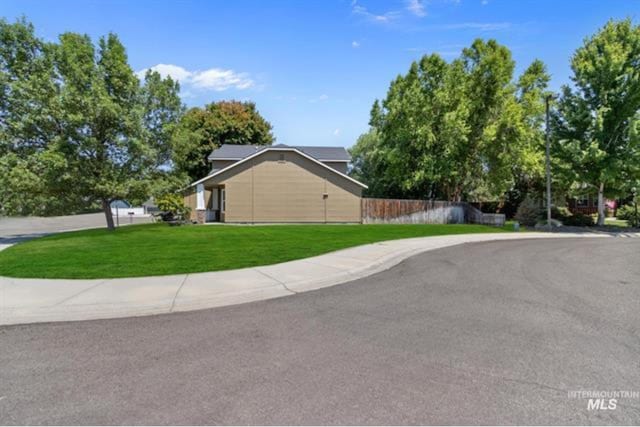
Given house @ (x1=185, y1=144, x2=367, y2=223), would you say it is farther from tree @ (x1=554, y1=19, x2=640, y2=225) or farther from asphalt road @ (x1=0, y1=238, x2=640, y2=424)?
asphalt road @ (x1=0, y1=238, x2=640, y2=424)

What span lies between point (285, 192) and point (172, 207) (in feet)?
23.6

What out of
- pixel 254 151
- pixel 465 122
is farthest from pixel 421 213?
pixel 254 151

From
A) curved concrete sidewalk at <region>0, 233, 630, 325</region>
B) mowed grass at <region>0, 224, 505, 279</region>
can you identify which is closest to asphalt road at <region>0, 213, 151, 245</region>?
mowed grass at <region>0, 224, 505, 279</region>

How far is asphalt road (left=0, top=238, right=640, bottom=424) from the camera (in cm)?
270

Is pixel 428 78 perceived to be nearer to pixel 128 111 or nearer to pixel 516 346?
pixel 128 111

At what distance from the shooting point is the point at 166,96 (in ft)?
56.6

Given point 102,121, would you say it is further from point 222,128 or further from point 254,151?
point 222,128

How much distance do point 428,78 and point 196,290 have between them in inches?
1104

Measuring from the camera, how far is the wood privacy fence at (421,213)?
25453 millimetres

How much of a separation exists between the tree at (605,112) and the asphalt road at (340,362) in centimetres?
1884

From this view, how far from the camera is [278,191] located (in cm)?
2364

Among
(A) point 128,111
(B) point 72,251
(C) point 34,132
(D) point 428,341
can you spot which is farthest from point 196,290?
(C) point 34,132

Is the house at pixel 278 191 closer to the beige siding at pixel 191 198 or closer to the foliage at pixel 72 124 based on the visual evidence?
the beige siding at pixel 191 198

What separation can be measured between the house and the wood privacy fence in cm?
138
